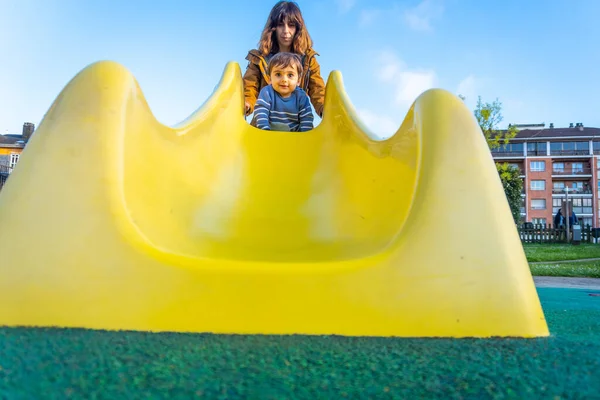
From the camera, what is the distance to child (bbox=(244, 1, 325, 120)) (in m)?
3.49

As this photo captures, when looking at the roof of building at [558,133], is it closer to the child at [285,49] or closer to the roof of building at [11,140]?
the roof of building at [11,140]

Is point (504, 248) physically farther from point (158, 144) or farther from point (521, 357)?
point (158, 144)

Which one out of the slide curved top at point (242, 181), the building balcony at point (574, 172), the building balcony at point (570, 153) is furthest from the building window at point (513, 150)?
the slide curved top at point (242, 181)

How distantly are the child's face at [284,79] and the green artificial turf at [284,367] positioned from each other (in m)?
2.23

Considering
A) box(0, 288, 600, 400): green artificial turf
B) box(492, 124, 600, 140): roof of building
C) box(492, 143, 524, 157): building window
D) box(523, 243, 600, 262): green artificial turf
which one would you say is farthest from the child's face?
box(492, 124, 600, 140): roof of building

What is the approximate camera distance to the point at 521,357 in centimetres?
94

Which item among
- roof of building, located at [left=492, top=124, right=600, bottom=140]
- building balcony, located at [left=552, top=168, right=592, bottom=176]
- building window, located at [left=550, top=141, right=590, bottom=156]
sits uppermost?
roof of building, located at [left=492, top=124, right=600, bottom=140]

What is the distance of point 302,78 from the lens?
11.5 ft

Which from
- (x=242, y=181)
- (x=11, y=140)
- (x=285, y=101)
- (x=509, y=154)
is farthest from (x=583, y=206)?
(x=242, y=181)

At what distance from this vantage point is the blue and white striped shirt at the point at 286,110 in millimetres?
2998

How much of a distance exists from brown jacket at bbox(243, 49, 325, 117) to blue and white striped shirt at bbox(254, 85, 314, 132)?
1.37 feet

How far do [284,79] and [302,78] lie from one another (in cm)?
48

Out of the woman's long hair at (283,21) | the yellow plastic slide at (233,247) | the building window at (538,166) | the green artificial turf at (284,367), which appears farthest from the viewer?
the building window at (538,166)

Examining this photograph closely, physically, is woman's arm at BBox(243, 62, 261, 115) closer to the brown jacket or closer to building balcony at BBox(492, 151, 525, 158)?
the brown jacket
